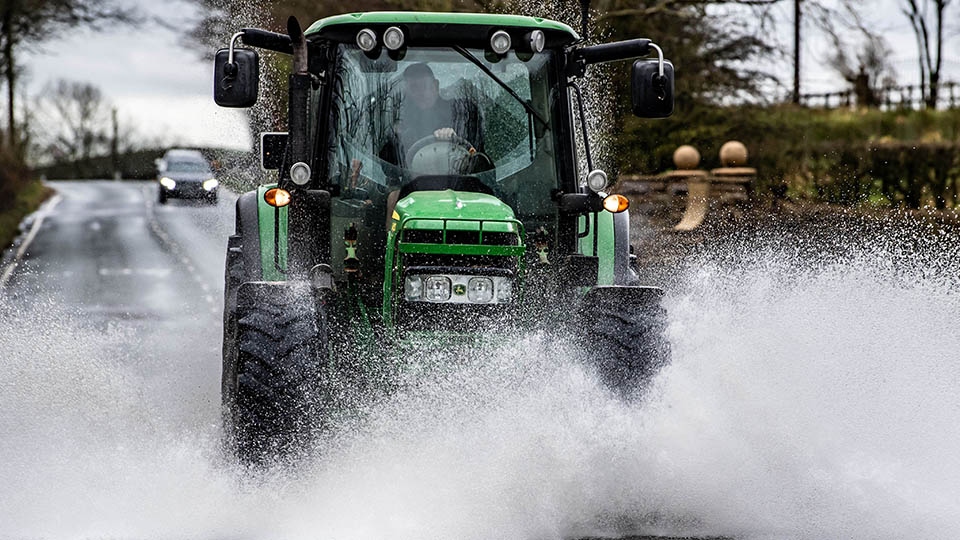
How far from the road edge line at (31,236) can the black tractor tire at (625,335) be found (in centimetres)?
1461

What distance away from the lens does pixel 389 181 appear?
23.6 ft

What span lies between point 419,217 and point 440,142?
2.37ft

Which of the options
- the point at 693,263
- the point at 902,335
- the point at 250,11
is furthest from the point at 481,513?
the point at 250,11

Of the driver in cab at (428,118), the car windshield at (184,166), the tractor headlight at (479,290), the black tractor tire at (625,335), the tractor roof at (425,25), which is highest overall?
the car windshield at (184,166)

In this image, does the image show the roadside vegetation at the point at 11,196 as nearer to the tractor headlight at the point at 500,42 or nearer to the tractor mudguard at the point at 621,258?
the tractor mudguard at the point at 621,258

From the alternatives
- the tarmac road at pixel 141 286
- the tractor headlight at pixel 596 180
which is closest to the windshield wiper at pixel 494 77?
the tractor headlight at pixel 596 180

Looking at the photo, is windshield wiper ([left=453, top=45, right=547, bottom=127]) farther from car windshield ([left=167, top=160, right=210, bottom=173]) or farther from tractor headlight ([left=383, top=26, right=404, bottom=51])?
car windshield ([left=167, top=160, right=210, bottom=173])

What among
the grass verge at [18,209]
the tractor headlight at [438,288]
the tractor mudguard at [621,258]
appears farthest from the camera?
the grass verge at [18,209]

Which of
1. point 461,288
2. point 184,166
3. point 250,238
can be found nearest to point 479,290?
point 461,288

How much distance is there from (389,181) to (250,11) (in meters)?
10.5

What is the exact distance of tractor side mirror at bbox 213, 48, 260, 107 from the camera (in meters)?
6.62

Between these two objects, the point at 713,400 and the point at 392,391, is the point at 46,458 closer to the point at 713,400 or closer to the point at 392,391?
the point at 392,391

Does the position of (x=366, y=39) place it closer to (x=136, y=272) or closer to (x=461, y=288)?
(x=461, y=288)

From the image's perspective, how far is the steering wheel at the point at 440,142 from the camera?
7.14 meters
